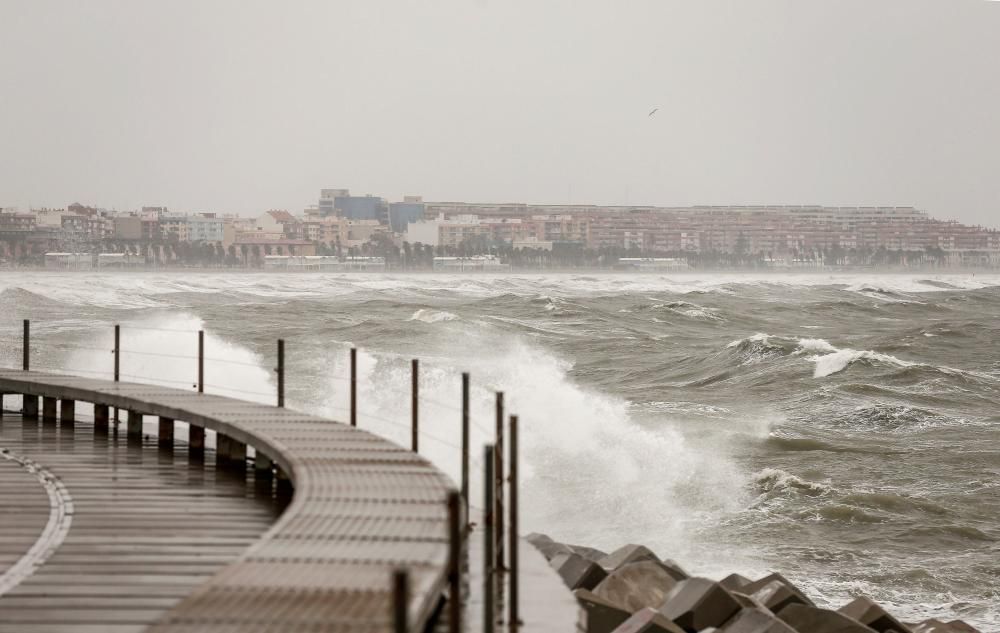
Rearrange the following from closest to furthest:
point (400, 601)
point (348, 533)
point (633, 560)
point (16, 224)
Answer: point (400, 601)
point (348, 533)
point (633, 560)
point (16, 224)

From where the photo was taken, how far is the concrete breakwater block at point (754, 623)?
411 centimetres

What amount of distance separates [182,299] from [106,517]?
120 feet

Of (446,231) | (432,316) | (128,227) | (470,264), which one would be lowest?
(470,264)

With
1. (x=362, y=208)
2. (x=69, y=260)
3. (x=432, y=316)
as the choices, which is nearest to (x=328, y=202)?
(x=362, y=208)

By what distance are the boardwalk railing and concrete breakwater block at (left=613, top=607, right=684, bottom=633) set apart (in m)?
0.62

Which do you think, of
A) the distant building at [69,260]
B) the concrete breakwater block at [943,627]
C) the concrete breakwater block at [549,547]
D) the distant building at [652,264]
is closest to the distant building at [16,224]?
the distant building at [69,260]

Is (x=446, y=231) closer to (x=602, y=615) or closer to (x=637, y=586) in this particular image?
(x=637, y=586)

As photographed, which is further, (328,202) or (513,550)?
(328,202)

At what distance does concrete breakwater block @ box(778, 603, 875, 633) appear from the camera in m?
4.38

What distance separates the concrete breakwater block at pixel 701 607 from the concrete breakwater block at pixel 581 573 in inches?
13.5

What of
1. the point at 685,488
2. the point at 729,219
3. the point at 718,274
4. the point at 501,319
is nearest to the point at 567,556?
the point at 685,488

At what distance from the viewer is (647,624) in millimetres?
3879

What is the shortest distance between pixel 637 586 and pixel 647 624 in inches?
33.7

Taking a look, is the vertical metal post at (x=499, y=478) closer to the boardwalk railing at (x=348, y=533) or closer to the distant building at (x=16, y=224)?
the boardwalk railing at (x=348, y=533)
